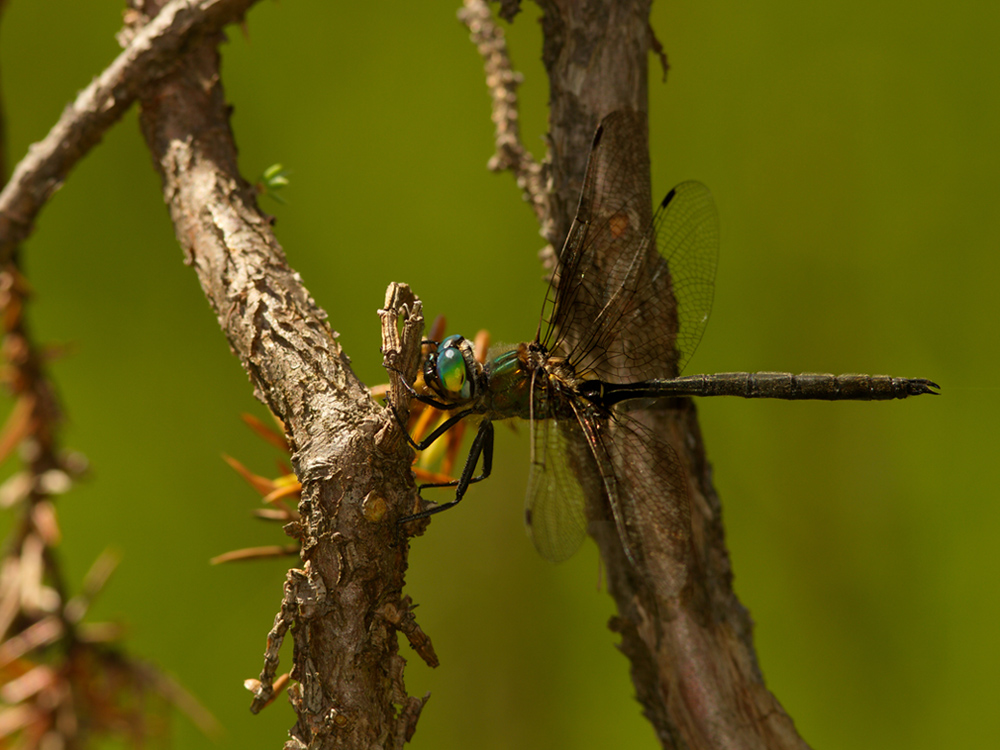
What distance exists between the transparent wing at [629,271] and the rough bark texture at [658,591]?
3 centimetres

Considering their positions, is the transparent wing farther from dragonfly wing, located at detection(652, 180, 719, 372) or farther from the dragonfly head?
the dragonfly head

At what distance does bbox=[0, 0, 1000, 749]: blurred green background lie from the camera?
→ 1298mm

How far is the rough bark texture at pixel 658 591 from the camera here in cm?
72

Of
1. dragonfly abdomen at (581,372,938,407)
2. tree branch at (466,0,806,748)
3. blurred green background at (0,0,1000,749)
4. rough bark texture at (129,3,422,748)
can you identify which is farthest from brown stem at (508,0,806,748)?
blurred green background at (0,0,1000,749)

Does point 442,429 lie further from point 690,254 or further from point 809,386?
point 809,386

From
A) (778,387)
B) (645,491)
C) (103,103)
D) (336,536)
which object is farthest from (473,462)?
(103,103)

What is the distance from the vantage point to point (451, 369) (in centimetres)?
85

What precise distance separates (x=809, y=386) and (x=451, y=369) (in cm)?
50

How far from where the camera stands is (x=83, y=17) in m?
1.44

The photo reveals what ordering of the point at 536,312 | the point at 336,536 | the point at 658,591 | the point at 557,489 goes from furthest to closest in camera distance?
the point at 536,312 → the point at 557,489 → the point at 658,591 → the point at 336,536

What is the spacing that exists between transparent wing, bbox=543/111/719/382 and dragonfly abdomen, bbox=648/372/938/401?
0.30ft

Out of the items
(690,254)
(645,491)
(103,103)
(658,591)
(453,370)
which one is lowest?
(658,591)

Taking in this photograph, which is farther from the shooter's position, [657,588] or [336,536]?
[657,588]

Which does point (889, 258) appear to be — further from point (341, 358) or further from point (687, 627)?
point (341, 358)
